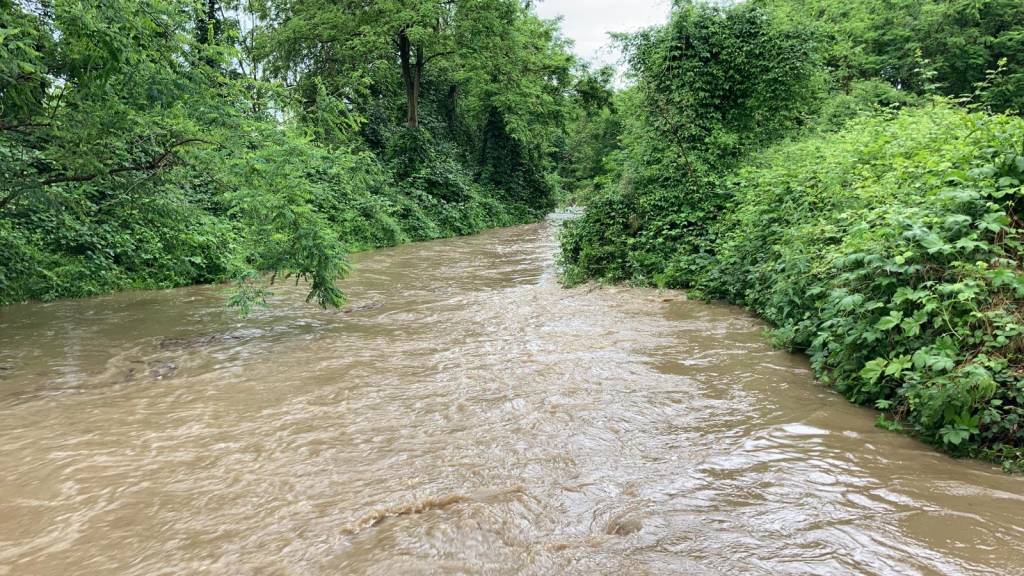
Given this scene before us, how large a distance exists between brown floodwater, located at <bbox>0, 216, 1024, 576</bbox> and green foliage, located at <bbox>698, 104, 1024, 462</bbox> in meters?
0.31

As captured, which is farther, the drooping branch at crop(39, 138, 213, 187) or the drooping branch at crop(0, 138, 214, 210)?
the drooping branch at crop(39, 138, 213, 187)

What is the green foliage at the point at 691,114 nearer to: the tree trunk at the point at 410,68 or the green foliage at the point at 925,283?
the green foliage at the point at 925,283

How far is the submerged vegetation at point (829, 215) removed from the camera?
4094mm

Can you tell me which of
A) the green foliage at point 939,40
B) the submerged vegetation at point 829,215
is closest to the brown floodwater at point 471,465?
the submerged vegetation at point 829,215

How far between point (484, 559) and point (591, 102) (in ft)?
108

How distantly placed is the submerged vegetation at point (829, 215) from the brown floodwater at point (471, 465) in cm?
48

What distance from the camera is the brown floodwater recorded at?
2.98 meters

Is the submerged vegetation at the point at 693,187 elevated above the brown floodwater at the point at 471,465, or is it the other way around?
the submerged vegetation at the point at 693,187

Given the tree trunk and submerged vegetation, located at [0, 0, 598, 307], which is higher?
the tree trunk

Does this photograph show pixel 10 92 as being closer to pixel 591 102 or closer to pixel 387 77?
pixel 387 77

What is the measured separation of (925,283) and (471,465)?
3.63m

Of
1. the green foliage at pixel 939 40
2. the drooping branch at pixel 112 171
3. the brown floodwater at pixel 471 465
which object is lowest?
the brown floodwater at pixel 471 465

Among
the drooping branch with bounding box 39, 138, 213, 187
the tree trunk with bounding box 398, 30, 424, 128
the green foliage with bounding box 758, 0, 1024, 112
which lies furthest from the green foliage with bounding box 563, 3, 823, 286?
the tree trunk with bounding box 398, 30, 424, 128

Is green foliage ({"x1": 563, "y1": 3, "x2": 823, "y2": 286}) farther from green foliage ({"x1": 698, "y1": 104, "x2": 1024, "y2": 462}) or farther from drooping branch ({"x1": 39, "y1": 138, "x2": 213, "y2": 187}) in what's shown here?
drooping branch ({"x1": 39, "y1": 138, "x2": 213, "y2": 187})
